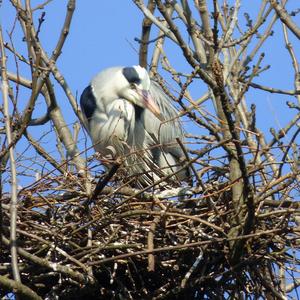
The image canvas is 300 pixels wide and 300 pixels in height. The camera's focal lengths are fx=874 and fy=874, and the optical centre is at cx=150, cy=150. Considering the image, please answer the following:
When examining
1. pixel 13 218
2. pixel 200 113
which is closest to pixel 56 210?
pixel 200 113

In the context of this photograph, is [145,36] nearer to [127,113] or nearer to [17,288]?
[127,113]

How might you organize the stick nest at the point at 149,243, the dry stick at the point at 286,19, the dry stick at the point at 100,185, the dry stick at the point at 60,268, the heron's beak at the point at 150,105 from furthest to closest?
1. the heron's beak at the point at 150,105
2. the dry stick at the point at 286,19
3. the stick nest at the point at 149,243
4. the dry stick at the point at 100,185
5. the dry stick at the point at 60,268

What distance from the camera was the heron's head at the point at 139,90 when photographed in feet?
19.8

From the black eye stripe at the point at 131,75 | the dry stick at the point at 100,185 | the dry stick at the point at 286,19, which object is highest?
the black eye stripe at the point at 131,75

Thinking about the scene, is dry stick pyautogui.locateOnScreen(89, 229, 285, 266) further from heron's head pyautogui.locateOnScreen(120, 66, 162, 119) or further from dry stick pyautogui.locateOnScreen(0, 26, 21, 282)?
heron's head pyautogui.locateOnScreen(120, 66, 162, 119)

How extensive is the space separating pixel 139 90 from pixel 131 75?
0.42ft

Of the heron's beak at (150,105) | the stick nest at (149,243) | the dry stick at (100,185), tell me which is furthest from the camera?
the heron's beak at (150,105)

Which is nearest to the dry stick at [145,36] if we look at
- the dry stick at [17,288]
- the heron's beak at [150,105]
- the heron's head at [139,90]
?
the heron's head at [139,90]

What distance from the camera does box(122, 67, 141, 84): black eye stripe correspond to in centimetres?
604

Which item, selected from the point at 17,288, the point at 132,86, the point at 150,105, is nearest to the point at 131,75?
the point at 132,86

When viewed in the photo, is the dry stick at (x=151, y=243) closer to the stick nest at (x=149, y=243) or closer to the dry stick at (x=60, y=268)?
the stick nest at (x=149, y=243)

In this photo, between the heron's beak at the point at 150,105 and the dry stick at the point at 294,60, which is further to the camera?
the heron's beak at the point at 150,105

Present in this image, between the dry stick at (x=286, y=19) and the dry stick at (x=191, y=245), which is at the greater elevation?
the dry stick at (x=286, y=19)

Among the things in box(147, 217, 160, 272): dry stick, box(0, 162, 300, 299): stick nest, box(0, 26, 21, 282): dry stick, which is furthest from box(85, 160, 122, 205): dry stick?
box(0, 26, 21, 282): dry stick
